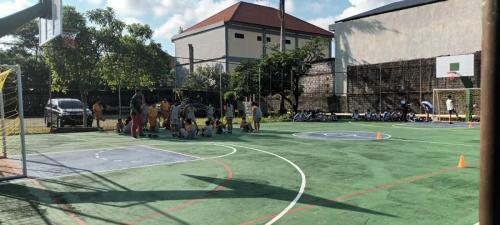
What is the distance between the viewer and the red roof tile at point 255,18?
46.1 metres

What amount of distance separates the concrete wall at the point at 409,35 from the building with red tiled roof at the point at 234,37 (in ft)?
33.6

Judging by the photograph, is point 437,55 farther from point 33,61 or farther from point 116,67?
point 33,61

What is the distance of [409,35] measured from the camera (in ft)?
96.1

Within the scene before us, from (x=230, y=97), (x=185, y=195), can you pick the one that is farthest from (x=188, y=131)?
(x=230, y=97)

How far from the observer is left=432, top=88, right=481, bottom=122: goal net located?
23.8 metres

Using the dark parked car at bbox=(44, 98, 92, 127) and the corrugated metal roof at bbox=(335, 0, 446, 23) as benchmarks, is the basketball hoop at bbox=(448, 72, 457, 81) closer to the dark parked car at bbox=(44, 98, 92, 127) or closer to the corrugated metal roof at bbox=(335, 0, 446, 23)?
the corrugated metal roof at bbox=(335, 0, 446, 23)

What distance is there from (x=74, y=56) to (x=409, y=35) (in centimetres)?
2180

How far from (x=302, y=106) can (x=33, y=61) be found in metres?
30.3

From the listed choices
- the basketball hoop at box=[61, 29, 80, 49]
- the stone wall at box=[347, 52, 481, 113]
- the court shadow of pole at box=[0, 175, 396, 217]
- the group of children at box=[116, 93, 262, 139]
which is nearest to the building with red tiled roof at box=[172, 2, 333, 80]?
the stone wall at box=[347, 52, 481, 113]

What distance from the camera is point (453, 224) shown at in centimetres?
551

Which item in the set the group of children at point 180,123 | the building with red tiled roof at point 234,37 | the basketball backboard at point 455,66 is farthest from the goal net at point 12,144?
the building with red tiled roof at point 234,37

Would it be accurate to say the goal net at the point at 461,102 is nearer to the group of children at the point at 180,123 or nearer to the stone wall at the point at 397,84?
the stone wall at the point at 397,84

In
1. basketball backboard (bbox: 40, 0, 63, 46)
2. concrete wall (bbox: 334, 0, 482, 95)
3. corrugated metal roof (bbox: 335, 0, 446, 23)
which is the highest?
corrugated metal roof (bbox: 335, 0, 446, 23)

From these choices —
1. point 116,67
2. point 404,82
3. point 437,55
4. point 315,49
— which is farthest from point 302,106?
point 116,67
